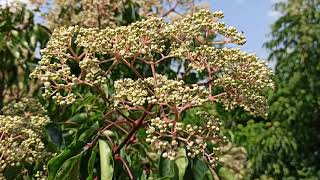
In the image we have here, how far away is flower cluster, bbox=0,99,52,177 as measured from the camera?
211 cm

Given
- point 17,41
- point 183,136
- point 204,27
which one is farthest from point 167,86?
point 17,41

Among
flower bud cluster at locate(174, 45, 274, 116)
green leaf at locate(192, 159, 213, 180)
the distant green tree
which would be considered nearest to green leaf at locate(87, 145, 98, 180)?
green leaf at locate(192, 159, 213, 180)

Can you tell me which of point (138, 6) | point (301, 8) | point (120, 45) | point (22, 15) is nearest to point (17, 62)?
point (22, 15)

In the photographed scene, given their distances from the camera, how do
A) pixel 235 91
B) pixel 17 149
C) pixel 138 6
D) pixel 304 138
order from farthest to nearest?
pixel 304 138
pixel 138 6
pixel 17 149
pixel 235 91

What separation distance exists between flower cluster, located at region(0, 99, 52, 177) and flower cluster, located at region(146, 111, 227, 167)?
481mm

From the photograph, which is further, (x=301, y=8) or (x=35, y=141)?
(x=301, y=8)

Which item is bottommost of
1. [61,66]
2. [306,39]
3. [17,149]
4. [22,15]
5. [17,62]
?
[17,149]

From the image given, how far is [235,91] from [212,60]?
0.13 metres

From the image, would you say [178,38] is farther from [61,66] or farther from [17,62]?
[17,62]

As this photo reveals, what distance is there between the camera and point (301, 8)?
456 inches

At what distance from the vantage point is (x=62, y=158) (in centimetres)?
195

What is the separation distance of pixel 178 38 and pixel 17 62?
98.4 inches

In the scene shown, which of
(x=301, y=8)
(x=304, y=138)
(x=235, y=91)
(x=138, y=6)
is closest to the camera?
(x=235, y=91)

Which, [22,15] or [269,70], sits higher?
[22,15]
